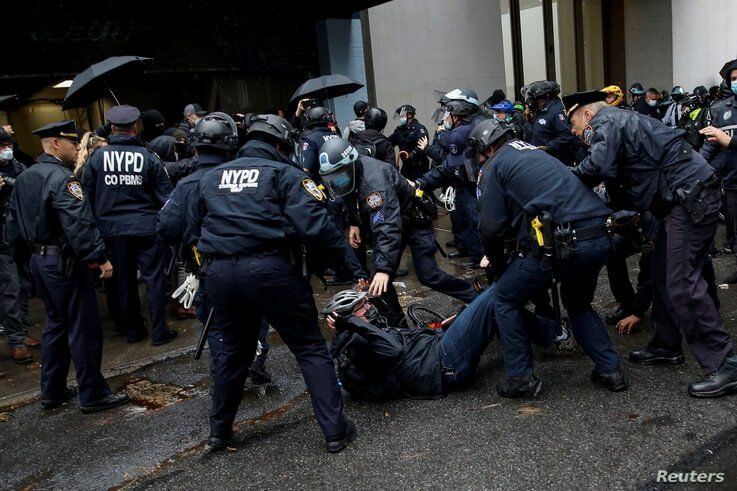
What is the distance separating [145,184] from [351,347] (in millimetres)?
3024

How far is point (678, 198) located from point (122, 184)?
14.6ft

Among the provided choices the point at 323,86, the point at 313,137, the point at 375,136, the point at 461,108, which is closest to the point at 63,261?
the point at 313,137

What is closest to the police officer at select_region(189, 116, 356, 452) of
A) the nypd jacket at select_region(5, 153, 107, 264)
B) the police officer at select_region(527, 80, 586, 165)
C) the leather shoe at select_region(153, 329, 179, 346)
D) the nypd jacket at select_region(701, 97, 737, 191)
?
the nypd jacket at select_region(5, 153, 107, 264)

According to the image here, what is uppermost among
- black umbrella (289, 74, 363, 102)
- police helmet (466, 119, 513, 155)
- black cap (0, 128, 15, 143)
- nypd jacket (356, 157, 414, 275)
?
black umbrella (289, 74, 363, 102)

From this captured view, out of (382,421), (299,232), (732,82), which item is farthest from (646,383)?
(732,82)

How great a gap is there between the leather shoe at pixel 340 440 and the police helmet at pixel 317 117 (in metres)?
4.25

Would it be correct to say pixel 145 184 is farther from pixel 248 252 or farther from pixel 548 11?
pixel 548 11

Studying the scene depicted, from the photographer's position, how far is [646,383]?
13.9 ft

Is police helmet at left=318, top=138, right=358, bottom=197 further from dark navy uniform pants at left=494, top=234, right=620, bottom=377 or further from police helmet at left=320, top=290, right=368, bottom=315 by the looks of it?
dark navy uniform pants at left=494, top=234, right=620, bottom=377

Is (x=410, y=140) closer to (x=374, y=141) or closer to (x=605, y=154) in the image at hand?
(x=374, y=141)

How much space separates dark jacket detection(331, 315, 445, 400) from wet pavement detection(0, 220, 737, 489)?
0.30 feet

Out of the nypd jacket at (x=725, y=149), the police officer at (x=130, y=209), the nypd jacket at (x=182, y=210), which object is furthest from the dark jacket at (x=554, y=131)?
the nypd jacket at (x=182, y=210)

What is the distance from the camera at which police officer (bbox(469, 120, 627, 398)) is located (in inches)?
154

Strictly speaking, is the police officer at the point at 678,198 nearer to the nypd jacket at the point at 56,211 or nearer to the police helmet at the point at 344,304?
the police helmet at the point at 344,304
